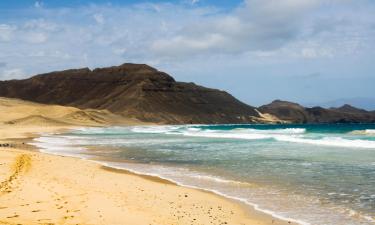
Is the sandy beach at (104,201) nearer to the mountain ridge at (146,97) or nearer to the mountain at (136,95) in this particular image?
the mountain ridge at (146,97)

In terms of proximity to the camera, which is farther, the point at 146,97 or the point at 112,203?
the point at 146,97

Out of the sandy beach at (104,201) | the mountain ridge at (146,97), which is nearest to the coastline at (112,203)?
the sandy beach at (104,201)

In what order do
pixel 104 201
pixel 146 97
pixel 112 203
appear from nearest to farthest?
pixel 112 203, pixel 104 201, pixel 146 97

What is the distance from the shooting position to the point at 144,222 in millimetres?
8750

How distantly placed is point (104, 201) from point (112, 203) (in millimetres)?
272

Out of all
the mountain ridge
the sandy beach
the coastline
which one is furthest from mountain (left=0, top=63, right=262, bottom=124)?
the coastline

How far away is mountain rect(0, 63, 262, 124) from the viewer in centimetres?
14850

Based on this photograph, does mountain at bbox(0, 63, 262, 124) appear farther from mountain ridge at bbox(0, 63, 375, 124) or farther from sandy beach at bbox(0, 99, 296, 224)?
sandy beach at bbox(0, 99, 296, 224)

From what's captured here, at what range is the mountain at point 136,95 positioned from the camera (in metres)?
148

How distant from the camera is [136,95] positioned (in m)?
152

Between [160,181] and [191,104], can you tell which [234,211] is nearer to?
[160,181]

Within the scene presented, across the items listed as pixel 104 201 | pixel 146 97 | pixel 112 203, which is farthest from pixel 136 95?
pixel 112 203

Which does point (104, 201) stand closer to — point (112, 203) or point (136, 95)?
point (112, 203)

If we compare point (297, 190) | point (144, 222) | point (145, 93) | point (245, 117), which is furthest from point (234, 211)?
point (245, 117)
